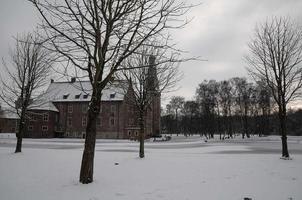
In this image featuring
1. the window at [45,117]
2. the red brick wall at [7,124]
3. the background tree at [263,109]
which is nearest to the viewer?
the background tree at [263,109]

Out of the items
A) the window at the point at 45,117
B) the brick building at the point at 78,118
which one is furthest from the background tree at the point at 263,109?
the window at the point at 45,117

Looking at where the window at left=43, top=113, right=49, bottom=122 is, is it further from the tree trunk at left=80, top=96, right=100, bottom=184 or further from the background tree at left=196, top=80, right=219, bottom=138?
the tree trunk at left=80, top=96, right=100, bottom=184

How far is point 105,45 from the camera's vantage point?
32.1 ft

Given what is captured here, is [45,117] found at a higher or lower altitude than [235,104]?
lower

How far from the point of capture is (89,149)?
9.26 m

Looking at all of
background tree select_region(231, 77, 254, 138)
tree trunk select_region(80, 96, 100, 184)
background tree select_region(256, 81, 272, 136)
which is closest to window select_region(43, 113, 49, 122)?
background tree select_region(231, 77, 254, 138)

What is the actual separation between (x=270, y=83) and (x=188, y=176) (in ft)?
39.7

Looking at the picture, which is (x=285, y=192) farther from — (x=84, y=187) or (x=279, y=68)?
(x=279, y=68)

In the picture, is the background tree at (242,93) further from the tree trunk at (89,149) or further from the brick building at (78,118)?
the tree trunk at (89,149)

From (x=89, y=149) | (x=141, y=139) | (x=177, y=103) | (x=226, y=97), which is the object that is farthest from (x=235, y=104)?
(x=89, y=149)

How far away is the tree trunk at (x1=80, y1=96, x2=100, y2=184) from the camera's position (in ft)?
29.7

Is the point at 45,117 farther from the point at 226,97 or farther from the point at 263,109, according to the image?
the point at 263,109

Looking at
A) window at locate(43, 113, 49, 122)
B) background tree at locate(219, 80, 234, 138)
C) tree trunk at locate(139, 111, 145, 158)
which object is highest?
background tree at locate(219, 80, 234, 138)

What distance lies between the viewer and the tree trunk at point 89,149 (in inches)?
357
